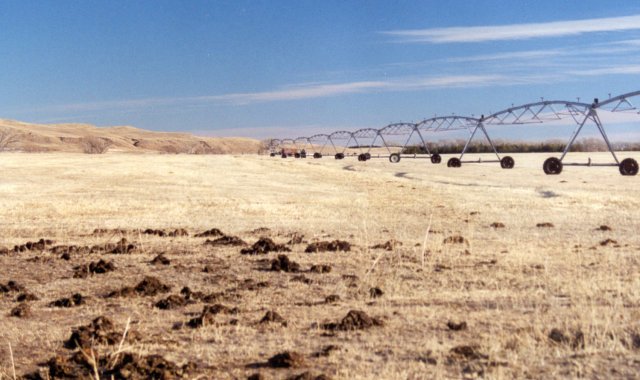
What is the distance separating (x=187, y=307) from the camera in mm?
12594

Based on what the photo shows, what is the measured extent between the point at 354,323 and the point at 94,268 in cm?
696

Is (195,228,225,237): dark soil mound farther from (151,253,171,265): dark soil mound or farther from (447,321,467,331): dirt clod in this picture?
(447,321,467,331): dirt clod

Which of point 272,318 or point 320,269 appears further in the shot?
point 320,269

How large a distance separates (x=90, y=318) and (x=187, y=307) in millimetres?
1358

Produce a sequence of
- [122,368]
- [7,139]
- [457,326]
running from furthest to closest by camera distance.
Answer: [7,139] → [457,326] → [122,368]

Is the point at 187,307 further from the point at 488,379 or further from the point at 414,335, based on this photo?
the point at 488,379

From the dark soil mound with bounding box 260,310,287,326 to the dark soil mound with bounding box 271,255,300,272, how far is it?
14.5 feet

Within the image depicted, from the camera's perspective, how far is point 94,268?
1605 cm

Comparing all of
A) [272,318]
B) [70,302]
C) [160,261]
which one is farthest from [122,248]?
[272,318]

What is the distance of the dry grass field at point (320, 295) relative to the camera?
924 cm

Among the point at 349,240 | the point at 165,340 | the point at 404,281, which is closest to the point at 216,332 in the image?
the point at 165,340

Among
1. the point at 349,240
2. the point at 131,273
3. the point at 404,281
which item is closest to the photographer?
the point at 404,281

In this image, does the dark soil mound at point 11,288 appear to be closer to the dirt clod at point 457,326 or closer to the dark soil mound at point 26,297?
the dark soil mound at point 26,297

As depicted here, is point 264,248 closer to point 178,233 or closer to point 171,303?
point 178,233
